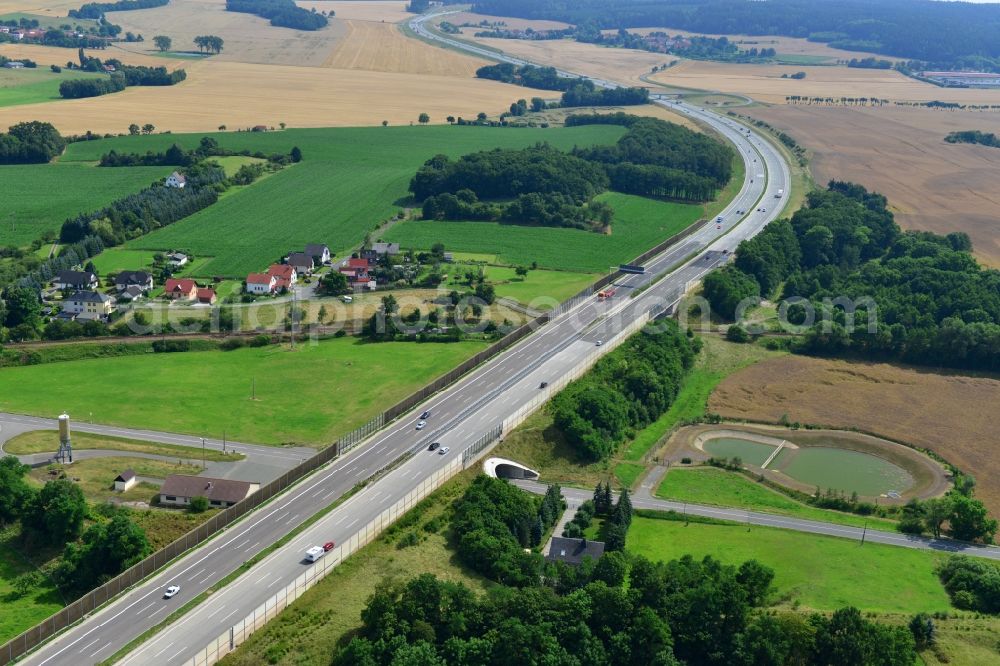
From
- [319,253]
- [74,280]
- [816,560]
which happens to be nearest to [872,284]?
[816,560]

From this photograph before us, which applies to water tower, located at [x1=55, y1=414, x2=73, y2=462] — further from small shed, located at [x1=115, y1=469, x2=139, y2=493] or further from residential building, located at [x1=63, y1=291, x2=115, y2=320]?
residential building, located at [x1=63, y1=291, x2=115, y2=320]

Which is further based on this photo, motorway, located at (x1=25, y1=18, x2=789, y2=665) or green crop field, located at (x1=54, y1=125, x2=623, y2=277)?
green crop field, located at (x1=54, y1=125, x2=623, y2=277)

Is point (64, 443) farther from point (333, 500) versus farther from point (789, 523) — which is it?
point (789, 523)

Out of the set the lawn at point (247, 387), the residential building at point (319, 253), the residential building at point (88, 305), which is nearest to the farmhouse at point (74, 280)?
the residential building at point (88, 305)

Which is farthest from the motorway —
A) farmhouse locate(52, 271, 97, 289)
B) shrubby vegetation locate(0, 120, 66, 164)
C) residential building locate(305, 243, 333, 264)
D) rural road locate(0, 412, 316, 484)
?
shrubby vegetation locate(0, 120, 66, 164)

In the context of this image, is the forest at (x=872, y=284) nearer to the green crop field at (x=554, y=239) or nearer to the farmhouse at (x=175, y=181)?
the green crop field at (x=554, y=239)

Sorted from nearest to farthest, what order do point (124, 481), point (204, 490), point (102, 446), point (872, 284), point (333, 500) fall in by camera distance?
point (204, 490)
point (333, 500)
point (124, 481)
point (102, 446)
point (872, 284)
